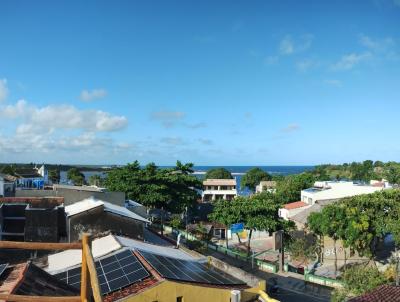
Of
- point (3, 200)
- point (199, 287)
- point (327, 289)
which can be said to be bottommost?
point (327, 289)

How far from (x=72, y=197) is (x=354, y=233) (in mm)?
20741

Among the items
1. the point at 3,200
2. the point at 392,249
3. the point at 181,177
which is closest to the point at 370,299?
the point at 3,200

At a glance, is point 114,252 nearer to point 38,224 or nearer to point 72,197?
point 38,224

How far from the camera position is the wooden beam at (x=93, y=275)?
3855 mm

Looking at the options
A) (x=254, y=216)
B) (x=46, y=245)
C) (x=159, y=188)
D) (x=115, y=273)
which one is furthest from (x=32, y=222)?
(x=159, y=188)

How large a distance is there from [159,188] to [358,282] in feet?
80.6

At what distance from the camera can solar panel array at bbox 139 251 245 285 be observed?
13.9 m

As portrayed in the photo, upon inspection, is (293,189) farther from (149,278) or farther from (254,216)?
(149,278)

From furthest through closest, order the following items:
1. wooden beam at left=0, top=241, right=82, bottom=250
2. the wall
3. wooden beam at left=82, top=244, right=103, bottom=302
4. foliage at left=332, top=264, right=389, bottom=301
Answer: foliage at left=332, top=264, right=389, bottom=301
the wall
wooden beam at left=0, top=241, right=82, bottom=250
wooden beam at left=82, top=244, right=103, bottom=302

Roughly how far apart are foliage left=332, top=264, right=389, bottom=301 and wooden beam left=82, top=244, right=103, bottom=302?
20.8 meters

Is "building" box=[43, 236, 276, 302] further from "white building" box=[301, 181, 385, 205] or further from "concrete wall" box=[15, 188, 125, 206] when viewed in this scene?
"white building" box=[301, 181, 385, 205]

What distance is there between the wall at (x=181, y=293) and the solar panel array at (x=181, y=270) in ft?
1.47

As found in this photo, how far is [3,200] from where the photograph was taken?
2644cm

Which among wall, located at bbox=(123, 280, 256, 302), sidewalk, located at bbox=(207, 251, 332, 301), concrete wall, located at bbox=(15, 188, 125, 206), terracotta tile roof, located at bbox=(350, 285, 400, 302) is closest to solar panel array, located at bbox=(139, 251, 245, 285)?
wall, located at bbox=(123, 280, 256, 302)
